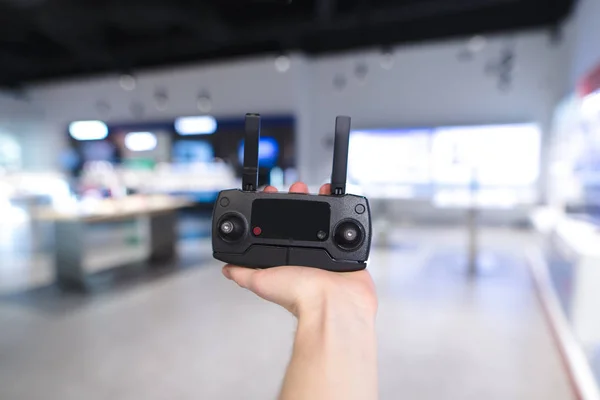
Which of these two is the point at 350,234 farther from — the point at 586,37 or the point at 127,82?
the point at 127,82

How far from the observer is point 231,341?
2.37 metres

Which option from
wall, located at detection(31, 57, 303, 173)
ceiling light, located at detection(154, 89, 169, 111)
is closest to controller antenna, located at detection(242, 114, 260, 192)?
wall, located at detection(31, 57, 303, 173)

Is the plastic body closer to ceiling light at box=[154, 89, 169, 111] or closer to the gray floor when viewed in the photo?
the gray floor

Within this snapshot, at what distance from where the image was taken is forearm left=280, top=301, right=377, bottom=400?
1.48 feet

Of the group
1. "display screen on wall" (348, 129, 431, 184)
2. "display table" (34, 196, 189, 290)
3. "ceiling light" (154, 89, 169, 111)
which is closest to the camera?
"display table" (34, 196, 189, 290)

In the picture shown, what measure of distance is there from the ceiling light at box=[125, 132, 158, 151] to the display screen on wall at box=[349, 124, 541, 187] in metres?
4.46

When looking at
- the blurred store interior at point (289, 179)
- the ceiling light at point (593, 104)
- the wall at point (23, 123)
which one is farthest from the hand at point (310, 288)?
the wall at point (23, 123)

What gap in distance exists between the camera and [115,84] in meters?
8.81

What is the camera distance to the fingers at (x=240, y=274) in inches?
22.5

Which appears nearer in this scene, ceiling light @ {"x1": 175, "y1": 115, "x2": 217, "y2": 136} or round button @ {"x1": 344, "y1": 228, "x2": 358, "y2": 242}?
round button @ {"x1": 344, "y1": 228, "x2": 358, "y2": 242}

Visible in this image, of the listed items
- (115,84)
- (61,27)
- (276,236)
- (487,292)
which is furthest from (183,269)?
(115,84)

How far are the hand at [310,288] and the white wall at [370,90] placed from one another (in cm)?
521

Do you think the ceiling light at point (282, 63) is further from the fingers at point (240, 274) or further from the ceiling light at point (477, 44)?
the fingers at point (240, 274)

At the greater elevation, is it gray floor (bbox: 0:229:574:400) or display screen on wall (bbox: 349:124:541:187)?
display screen on wall (bbox: 349:124:541:187)
